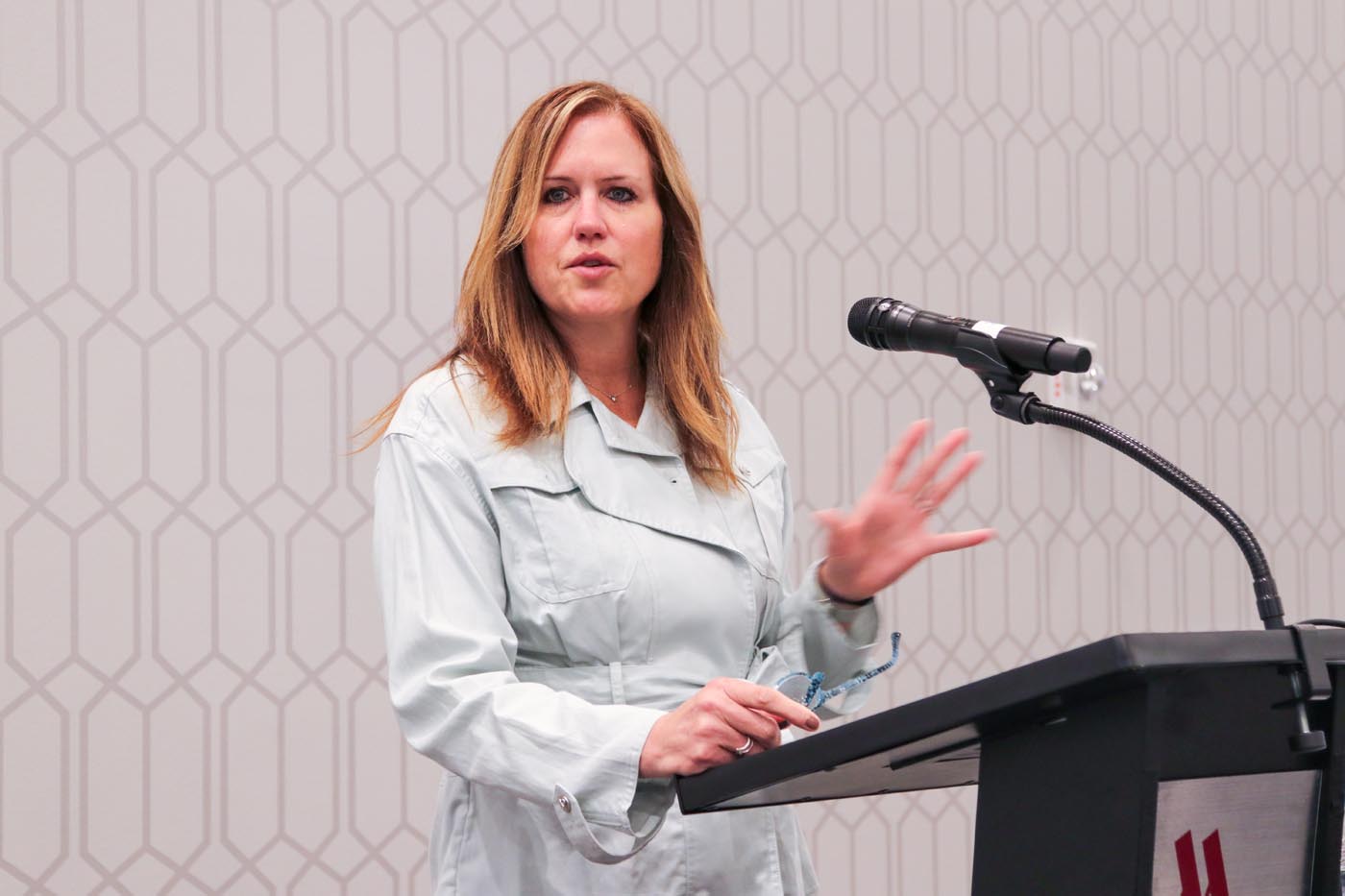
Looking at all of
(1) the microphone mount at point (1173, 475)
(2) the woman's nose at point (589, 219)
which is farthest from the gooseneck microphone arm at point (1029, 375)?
(2) the woman's nose at point (589, 219)

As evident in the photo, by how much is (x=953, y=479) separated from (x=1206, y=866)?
1.55ft

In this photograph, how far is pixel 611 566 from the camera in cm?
145

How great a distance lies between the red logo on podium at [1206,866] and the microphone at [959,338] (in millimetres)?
326

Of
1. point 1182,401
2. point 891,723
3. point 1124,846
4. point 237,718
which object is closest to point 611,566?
point 891,723

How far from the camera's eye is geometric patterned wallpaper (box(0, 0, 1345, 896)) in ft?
7.47

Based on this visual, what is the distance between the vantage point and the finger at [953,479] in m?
1.31

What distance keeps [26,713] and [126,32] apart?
1.06 metres

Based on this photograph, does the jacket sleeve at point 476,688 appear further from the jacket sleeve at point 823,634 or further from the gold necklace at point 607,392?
the jacket sleeve at point 823,634

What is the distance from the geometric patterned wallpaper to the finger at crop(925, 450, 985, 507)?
1.32m

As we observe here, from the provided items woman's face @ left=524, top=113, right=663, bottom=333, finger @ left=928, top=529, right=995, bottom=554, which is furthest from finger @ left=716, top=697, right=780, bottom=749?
woman's face @ left=524, top=113, right=663, bottom=333

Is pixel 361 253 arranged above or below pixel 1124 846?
above

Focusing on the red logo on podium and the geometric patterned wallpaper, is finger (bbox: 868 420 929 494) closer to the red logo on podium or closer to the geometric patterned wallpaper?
the red logo on podium

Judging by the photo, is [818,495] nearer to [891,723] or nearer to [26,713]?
[26,713]

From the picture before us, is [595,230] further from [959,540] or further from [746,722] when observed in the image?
[746,722]
